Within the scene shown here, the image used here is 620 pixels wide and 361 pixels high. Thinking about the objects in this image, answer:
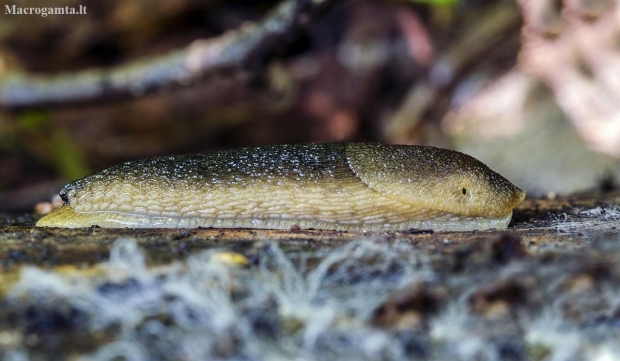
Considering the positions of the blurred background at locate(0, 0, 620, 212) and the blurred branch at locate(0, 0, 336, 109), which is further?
the blurred background at locate(0, 0, 620, 212)

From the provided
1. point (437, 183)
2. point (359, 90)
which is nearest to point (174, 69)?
point (359, 90)

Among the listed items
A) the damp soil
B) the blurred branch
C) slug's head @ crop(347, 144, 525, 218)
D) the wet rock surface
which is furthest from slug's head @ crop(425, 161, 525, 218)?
the blurred branch

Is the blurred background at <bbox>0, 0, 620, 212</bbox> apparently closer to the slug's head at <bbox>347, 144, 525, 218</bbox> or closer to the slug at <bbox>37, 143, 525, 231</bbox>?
the slug at <bbox>37, 143, 525, 231</bbox>

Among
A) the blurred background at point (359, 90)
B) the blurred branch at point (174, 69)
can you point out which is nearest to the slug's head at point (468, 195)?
the blurred branch at point (174, 69)

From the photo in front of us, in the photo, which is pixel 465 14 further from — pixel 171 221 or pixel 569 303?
pixel 569 303

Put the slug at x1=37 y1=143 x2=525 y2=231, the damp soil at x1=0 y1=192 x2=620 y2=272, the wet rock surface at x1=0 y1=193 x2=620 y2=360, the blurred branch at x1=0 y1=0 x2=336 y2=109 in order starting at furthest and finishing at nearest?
the blurred branch at x1=0 y1=0 x2=336 y2=109 < the slug at x1=37 y1=143 x2=525 y2=231 < the damp soil at x1=0 y1=192 x2=620 y2=272 < the wet rock surface at x1=0 y1=193 x2=620 y2=360

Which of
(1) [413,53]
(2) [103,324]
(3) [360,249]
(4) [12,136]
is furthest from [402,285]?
(4) [12,136]

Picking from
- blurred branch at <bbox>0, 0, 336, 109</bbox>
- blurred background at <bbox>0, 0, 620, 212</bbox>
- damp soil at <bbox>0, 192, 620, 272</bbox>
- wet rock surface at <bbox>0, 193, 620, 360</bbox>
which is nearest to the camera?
wet rock surface at <bbox>0, 193, 620, 360</bbox>
